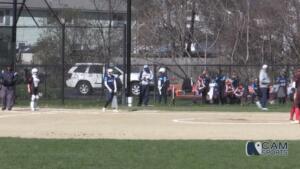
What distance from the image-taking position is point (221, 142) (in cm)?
1509

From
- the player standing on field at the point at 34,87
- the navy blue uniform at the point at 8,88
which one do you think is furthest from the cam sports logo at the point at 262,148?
the navy blue uniform at the point at 8,88

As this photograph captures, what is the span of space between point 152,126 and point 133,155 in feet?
22.2

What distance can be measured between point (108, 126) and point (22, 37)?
82.3 feet

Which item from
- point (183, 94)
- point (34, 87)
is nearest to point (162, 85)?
point (183, 94)

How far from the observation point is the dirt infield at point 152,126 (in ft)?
→ 55.6

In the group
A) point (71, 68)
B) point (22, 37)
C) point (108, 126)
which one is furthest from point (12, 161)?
point (22, 37)

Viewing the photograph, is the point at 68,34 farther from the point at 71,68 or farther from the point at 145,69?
the point at 145,69

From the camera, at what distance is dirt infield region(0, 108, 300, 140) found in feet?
55.6

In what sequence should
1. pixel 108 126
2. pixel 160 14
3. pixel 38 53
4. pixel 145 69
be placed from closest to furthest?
1. pixel 108 126
2. pixel 145 69
3. pixel 38 53
4. pixel 160 14

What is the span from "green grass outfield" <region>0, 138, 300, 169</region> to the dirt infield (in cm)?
172

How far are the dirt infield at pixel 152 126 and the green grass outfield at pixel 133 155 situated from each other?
1.72 meters

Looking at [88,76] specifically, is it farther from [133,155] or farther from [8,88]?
[133,155]

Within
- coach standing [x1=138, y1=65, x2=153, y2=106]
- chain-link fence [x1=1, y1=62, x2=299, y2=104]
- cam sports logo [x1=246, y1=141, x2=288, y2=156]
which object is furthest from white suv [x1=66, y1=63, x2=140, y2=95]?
cam sports logo [x1=246, y1=141, x2=288, y2=156]

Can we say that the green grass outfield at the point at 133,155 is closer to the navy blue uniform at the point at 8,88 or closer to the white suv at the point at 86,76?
the navy blue uniform at the point at 8,88
